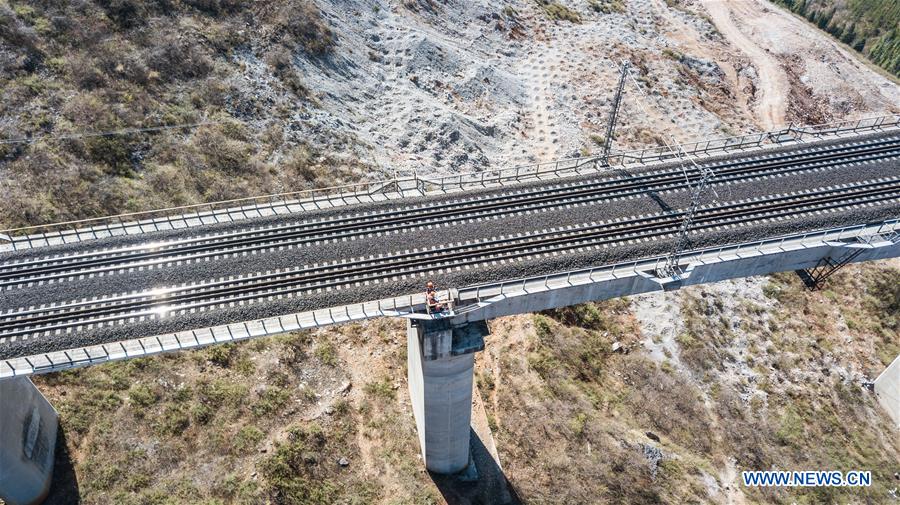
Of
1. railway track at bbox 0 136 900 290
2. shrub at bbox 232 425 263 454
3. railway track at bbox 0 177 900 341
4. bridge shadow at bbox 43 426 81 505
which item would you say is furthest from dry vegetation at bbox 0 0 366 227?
shrub at bbox 232 425 263 454

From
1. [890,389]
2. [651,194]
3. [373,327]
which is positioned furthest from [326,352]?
[890,389]

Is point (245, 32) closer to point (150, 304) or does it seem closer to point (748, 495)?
point (150, 304)

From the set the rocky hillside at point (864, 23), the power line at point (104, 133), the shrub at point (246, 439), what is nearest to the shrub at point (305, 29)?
the power line at point (104, 133)

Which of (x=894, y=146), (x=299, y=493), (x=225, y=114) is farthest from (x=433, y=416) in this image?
(x=894, y=146)

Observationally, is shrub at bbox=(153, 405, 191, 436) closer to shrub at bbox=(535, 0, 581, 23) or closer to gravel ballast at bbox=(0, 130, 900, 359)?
gravel ballast at bbox=(0, 130, 900, 359)

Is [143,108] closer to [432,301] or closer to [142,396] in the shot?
[142,396]

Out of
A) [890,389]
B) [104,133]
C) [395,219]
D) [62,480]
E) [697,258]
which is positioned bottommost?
[890,389]

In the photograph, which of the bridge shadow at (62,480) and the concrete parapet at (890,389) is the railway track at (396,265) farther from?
the concrete parapet at (890,389)

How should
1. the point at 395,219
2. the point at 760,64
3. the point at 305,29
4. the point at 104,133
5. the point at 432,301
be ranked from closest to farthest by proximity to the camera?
1. the point at 432,301
2. the point at 395,219
3. the point at 104,133
4. the point at 305,29
5. the point at 760,64
